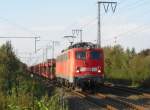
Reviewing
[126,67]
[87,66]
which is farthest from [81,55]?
[126,67]

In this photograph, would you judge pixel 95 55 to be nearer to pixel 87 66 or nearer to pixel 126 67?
pixel 87 66

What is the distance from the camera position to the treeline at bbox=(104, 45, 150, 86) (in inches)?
1813

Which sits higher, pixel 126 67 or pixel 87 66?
pixel 126 67

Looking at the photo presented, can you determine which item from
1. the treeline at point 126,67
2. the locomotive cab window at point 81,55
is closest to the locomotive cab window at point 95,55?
the locomotive cab window at point 81,55

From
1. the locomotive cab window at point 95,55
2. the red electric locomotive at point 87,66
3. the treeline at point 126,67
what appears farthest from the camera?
the treeline at point 126,67

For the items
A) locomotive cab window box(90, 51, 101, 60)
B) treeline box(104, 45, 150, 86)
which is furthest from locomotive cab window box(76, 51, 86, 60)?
treeline box(104, 45, 150, 86)

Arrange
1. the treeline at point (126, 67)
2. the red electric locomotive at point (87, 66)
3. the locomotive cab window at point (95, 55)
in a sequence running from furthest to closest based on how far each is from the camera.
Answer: the treeline at point (126, 67)
the locomotive cab window at point (95, 55)
the red electric locomotive at point (87, 66)

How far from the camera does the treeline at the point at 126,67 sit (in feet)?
151

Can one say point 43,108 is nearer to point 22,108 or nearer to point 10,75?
point 22,108

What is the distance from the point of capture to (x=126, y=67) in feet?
176

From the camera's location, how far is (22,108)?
673 inches

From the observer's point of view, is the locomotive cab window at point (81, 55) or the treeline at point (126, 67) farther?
the treeline at point (126, 67)

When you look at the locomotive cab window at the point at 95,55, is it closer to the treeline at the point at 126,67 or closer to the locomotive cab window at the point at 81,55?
the locomotive cab window at the point at 81,55

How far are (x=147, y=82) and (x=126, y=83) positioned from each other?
618 cm
